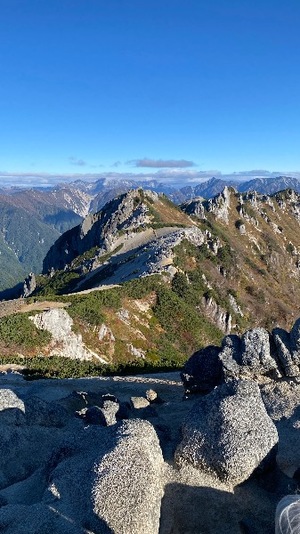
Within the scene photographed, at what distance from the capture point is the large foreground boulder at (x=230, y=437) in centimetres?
2169

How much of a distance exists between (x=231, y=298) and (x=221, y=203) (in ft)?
275

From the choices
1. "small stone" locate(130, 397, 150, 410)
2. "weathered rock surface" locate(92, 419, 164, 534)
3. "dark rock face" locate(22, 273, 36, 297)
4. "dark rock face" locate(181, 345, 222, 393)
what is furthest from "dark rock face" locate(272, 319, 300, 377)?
"dark rock face" locate(22, 273, 36, 297)

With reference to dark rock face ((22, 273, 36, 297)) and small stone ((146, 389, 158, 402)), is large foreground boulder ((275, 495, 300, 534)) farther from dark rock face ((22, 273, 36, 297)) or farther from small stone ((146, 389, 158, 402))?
dark rock face ((22, 273, 36, 297))

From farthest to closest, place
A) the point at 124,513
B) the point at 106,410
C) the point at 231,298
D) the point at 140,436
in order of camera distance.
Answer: the point at 231,298, the point at 106,410, the point at 140,436, the point at 124,513

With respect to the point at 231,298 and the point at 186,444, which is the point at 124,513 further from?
the point at 231,298

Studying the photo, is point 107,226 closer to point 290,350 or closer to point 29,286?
point 29,286

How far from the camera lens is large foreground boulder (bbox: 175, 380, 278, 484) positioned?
854 inches

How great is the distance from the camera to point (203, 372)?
→ 122 feet

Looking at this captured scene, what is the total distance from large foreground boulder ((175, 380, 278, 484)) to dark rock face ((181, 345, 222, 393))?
12156 millimetres

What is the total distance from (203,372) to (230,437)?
1487 centimetres

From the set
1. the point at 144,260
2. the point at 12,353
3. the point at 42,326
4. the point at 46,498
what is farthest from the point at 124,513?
the point at 144,260

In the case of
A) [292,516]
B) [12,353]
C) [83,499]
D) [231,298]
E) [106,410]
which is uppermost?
[292,516]

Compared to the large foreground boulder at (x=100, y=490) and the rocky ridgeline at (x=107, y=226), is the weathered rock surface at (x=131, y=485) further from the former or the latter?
the rocky ridgeline at (x=107, y=226)

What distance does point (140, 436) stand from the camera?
2152cm
